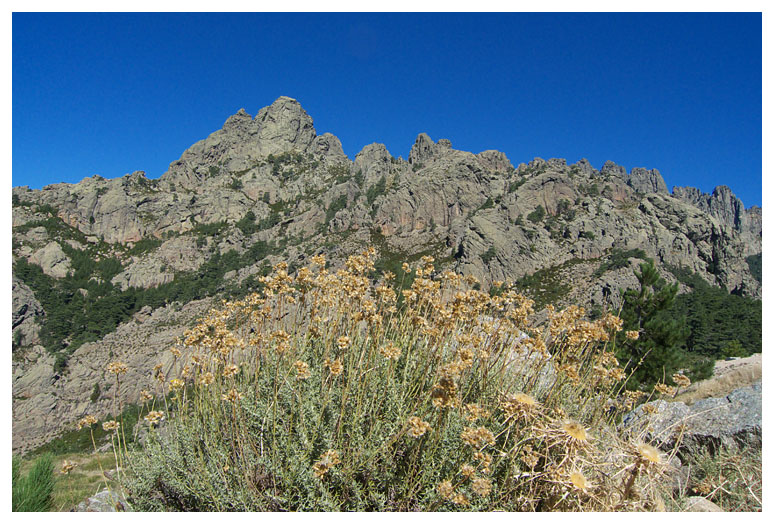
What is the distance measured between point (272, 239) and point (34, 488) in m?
98.8

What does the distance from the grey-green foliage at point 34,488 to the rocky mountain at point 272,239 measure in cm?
4924

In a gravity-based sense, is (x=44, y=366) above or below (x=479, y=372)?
below

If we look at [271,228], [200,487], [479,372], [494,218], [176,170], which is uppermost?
[176,170]

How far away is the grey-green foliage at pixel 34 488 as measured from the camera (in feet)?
12.3

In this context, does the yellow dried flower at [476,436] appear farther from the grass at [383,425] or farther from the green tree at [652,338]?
the green tree at [652,338]

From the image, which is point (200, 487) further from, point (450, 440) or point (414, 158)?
point (414, 158)

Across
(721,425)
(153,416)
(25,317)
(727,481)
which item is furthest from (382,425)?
(25,317)

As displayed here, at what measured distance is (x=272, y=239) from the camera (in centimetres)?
9869

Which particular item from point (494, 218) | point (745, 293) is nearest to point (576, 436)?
point (494, 218)

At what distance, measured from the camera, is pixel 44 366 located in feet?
180

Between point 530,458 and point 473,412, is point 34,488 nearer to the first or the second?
point 473,412

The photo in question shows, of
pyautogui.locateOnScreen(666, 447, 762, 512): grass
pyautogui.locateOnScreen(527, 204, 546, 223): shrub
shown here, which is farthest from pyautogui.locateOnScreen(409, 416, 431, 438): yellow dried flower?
pyautogui.locateOnScreen(527, 204, 546, 223): shrub

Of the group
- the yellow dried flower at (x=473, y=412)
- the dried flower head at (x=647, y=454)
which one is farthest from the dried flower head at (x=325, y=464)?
the dried flower head at (x=647, y=454)

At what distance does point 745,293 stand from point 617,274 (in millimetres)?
27522
